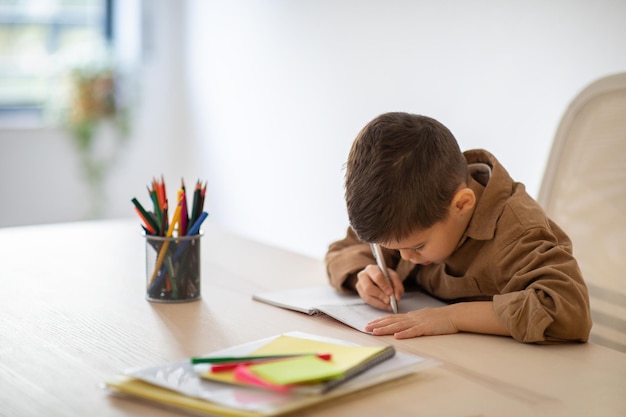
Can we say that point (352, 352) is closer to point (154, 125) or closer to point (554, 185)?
point (554, 185)

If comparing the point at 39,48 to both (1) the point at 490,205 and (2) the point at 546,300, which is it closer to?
(1) the point at 490,205

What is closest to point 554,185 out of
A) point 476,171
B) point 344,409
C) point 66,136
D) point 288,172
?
point 476,171

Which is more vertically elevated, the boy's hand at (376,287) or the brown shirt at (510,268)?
the brown shirt at (510,268)

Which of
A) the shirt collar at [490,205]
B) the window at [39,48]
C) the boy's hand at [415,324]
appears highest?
the window at [39,48]

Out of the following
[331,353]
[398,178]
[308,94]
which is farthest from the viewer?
[308,94]

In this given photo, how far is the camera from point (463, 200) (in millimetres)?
1351

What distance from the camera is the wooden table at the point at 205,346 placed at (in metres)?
0.96

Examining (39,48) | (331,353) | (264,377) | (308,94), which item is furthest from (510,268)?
(39,48)

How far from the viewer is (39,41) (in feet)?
12.5

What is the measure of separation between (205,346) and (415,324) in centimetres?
30

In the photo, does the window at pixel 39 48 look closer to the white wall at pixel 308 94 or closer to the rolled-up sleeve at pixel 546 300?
the white wall at pixel 308 94

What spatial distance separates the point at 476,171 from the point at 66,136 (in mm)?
2605

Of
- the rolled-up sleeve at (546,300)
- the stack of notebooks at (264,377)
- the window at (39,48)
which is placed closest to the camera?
the stack of notebooks at (264,377)

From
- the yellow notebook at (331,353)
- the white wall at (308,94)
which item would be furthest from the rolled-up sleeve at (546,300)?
the white wall at (308,94)
